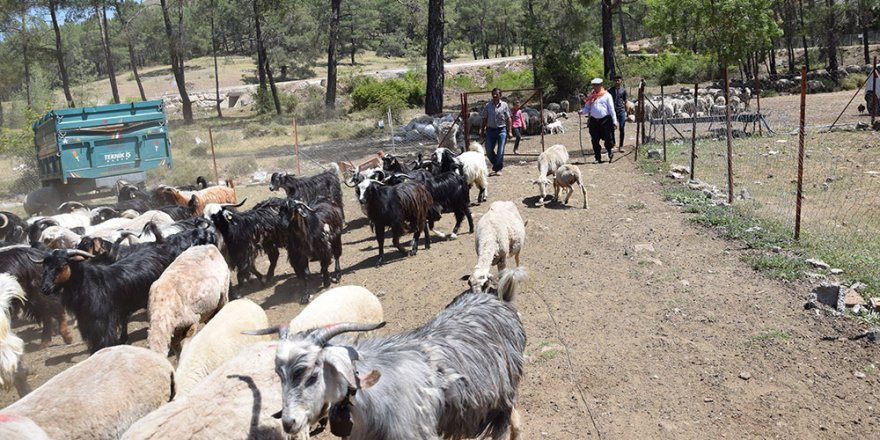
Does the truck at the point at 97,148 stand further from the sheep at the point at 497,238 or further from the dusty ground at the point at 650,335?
the sheep at the point at 497,238

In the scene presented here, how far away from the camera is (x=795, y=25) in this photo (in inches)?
1607

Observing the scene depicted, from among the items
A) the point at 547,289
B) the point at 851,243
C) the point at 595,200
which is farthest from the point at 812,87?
the point at 547,289

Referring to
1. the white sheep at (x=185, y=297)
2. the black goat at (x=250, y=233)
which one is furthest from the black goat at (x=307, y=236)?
the white sheep at (x=185, y=297)

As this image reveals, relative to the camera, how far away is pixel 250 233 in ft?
31.4

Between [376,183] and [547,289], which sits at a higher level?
[376,183]

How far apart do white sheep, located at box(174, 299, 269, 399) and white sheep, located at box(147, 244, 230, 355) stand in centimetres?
85

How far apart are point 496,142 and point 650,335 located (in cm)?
972

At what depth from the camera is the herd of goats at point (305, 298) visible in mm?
3592

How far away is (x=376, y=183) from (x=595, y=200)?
4292mm

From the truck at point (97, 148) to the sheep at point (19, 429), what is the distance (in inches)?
507

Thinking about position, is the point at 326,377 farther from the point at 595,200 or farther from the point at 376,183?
the point at 595,200

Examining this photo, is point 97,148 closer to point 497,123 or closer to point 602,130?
point 497,123

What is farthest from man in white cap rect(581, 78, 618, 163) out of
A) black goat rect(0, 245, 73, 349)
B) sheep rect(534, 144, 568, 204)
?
black goat rect(0, 245, 73, 349)

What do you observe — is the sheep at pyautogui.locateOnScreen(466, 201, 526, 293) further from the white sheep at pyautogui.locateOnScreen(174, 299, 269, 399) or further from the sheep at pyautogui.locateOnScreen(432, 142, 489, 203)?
the sheep at pyautogui.locateOnScreen(432, 142, 489, 203)
